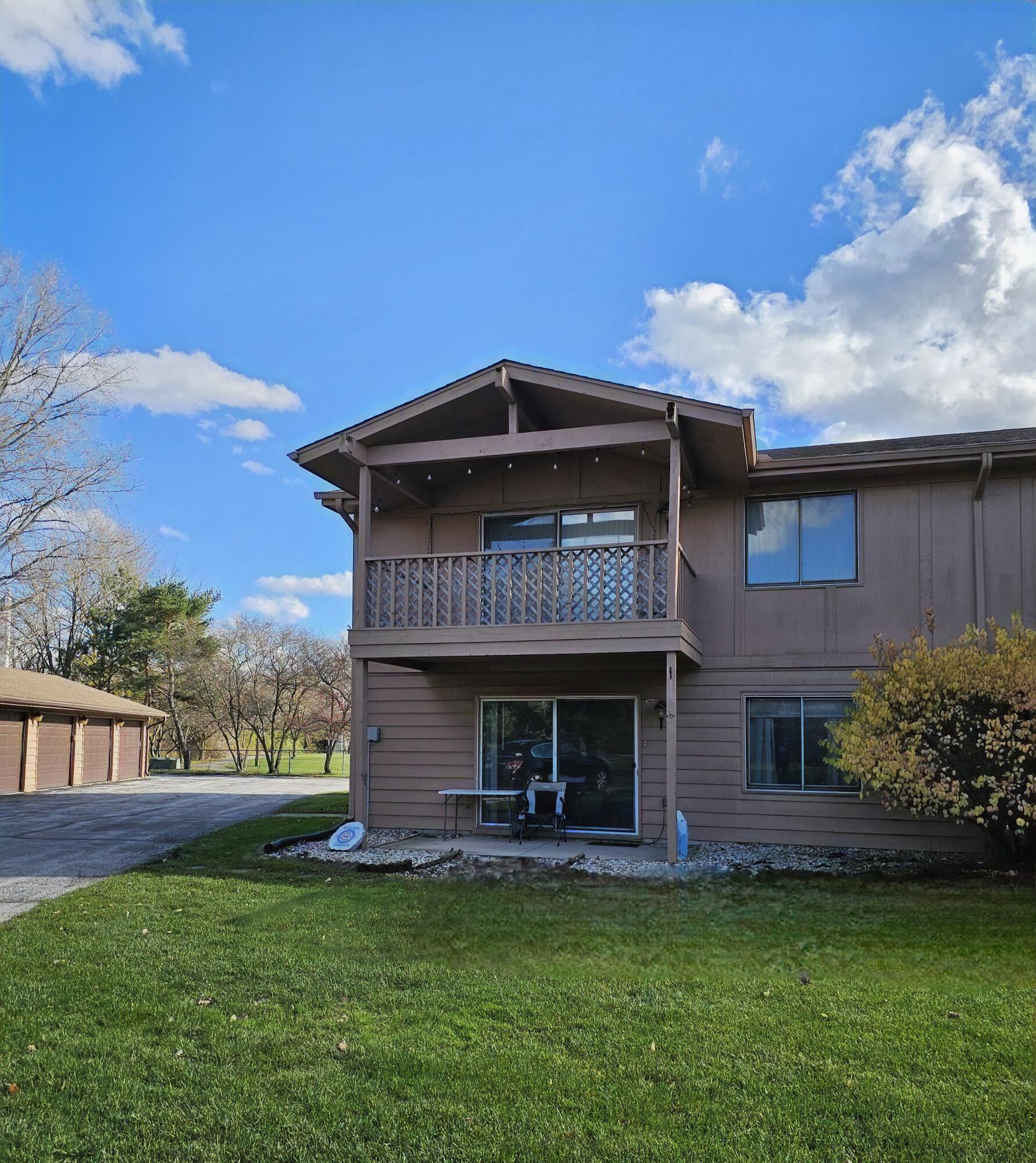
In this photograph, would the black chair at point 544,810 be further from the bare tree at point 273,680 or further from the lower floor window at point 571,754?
the bare tree at point 273,680

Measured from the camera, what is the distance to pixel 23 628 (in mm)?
37250

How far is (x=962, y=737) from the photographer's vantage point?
9.32 metres

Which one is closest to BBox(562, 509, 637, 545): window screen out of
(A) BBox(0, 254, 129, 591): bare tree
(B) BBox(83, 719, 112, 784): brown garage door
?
(A) BBox(0, 254, 129, 591): bare tree

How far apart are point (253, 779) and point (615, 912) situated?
24.9m

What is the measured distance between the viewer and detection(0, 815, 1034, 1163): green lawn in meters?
3.53

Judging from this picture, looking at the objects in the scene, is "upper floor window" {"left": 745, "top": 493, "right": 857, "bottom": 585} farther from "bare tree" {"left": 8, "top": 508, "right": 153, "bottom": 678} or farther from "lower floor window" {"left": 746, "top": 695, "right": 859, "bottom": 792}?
"bare tree" {"left": 8, "top": 508, "right": 153, "bottom": 678}

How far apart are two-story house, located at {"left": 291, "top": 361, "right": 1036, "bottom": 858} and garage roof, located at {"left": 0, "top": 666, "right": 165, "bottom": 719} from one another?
13.0 m

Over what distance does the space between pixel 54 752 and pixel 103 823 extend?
35.6 ft

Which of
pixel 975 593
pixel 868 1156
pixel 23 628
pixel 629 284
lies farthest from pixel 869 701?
pixel 23 628

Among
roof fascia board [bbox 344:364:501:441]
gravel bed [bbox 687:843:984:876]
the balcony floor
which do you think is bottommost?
gravel bed [bbox 687:843:984:876]

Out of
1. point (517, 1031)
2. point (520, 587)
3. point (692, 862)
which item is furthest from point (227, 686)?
point (517, 1031)

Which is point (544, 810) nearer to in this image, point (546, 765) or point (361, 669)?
point (546, 765)

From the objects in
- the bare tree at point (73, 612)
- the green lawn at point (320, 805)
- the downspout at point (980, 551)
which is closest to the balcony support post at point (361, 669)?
the green lawn at point (320, 805)

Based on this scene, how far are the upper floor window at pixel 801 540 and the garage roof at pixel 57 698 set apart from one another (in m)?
17.6
